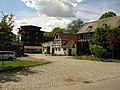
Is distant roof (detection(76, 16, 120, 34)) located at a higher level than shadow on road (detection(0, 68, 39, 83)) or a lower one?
higher

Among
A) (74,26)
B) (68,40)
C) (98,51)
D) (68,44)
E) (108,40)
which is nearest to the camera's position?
(98,51)

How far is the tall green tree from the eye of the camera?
32769mm

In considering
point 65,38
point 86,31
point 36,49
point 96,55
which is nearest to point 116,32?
point 96,55

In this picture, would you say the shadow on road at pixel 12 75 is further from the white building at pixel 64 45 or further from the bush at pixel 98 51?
the white building at pixel 64 45

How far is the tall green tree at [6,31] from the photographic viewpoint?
A: 3277 cm

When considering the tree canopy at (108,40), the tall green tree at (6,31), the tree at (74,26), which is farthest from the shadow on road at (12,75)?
the tree at (74,26)

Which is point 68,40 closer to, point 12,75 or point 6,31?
point 6,31

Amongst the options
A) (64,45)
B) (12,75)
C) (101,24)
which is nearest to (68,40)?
(64,45)

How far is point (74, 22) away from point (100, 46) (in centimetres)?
6739

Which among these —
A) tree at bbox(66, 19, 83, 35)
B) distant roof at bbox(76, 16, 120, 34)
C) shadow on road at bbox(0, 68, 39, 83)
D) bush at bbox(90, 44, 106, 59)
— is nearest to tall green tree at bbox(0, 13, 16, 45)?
shadow on road at bbox(0, 68, 39, 83)

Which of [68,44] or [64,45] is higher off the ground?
[68,44]

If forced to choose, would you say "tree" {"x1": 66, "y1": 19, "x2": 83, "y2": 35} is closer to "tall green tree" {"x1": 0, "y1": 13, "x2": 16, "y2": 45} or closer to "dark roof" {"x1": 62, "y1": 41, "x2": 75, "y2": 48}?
"dark roof" {"x1": 62, "y1": 41, "x2": 75, "y2": 48}

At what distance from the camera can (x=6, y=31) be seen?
32.9 meters

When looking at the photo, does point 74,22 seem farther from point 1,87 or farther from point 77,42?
point 1,87
